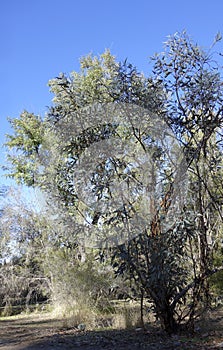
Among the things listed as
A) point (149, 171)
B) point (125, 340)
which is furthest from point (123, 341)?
point (149, 171)

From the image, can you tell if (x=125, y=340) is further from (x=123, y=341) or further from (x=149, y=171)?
(x=149, y=171)

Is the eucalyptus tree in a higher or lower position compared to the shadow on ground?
higher

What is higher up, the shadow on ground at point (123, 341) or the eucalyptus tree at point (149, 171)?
the eucalyptus tree at point (149, 171)

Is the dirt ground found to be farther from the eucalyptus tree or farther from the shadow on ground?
the eucalyptus tree

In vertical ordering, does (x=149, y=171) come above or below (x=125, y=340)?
above

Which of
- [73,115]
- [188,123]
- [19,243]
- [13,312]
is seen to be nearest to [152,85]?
[188,123]

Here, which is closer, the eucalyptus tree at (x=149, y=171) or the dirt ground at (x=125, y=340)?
the dirt ground at (x=125, y=340)

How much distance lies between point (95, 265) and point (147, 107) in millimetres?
3932

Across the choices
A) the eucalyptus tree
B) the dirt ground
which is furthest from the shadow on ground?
the eucalyptus tree

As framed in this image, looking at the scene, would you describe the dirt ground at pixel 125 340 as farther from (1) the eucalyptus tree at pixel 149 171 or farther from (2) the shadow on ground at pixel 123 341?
(1) the eucalyptus tree at pixel 149 171

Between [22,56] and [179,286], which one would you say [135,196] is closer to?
[179,286]

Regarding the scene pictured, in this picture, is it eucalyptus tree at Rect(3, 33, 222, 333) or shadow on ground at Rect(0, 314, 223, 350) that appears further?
eucalyptus tree at Rect(3, 33, 222, 333)

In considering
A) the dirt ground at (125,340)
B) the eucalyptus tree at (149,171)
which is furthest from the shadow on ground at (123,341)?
the eucalyptus tree at (149,171)

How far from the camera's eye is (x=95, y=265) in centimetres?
787
